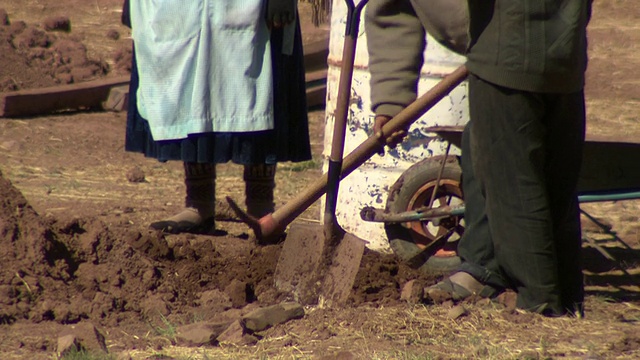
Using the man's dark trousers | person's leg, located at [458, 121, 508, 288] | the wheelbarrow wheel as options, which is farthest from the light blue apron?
the man's dark trousers

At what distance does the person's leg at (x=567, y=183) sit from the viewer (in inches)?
130

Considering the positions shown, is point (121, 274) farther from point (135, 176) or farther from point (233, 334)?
point (135, 176)

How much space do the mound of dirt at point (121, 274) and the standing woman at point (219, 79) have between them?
45 cm

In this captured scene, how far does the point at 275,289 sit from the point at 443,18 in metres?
1.20

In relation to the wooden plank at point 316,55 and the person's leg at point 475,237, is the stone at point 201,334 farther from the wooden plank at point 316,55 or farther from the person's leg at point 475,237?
the wooden plank at point 316,55

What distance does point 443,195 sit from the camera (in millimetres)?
4336

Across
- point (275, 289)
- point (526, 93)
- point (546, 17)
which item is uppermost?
point (546, 17)

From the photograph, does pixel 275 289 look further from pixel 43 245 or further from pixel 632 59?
pixel 632 59

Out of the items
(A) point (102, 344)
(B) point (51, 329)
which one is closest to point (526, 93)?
(A) point (102, 344)

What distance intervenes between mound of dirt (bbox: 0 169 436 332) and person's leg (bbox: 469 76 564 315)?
533 mm

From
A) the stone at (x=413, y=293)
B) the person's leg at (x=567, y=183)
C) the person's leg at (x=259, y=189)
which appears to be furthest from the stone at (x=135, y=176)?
the person's leg at (x=567, y=183)

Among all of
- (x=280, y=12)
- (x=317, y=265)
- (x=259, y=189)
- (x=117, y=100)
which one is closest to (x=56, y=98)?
(x=117, y=100)

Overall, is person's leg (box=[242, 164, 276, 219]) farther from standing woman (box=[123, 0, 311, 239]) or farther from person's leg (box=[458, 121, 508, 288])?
person's leg (box=[458, 121, 508, 288])

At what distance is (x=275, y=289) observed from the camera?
3.88 metres
